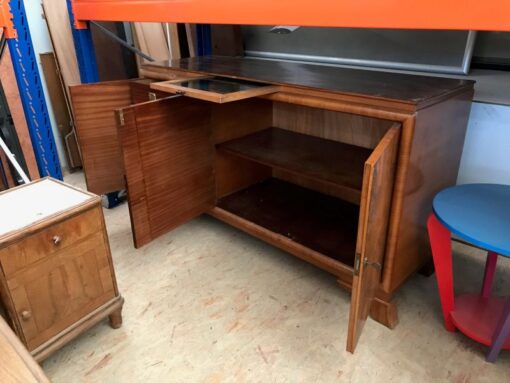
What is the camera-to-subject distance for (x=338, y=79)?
1.44 m

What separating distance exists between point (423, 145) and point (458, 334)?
681 mm

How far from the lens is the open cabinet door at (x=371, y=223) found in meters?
0.96

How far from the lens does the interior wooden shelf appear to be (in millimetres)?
1464

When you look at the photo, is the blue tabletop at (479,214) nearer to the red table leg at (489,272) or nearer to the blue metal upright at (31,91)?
the red table leg at (489,272)

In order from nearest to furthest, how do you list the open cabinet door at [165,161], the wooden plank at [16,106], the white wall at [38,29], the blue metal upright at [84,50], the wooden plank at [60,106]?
the open cabinet door at [165,161], the blue metal upright at [84,50], the wooden plank at [16,106], the white wall at [38,29], the wooden plank at [60,106]

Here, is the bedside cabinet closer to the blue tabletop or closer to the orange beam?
the orange beam

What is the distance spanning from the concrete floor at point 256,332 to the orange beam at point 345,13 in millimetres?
984

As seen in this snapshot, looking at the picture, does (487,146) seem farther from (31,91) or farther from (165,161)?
(31,91)

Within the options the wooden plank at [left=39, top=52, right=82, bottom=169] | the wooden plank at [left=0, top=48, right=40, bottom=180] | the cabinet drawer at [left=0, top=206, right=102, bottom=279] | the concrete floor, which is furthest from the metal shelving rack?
the wooden plank at [left=39, top=52, right=82, bottom=169]

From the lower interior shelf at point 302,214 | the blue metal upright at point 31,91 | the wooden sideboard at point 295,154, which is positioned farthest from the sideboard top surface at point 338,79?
the lower interior shelf at point 302,214

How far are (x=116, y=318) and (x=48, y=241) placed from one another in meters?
0.41

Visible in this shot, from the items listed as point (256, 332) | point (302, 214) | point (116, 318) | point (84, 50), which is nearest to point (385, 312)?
point (256, 332)

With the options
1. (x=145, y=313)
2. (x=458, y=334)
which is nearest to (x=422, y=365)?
(x=458, y=334)

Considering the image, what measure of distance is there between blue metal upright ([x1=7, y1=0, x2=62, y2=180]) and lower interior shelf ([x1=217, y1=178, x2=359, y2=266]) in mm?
806
